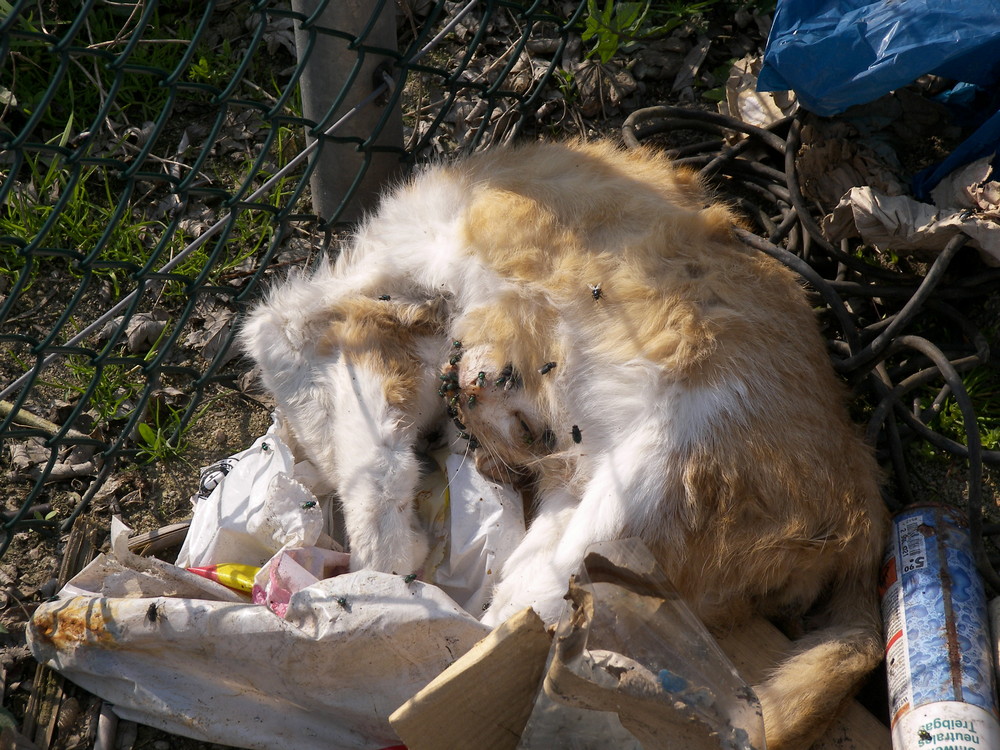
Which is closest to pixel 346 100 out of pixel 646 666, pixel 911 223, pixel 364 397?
pixel 364 397

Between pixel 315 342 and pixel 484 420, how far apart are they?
66 cm

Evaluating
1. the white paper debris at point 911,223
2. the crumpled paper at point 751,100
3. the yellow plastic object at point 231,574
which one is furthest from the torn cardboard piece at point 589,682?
the crumpled paper at point 751,100

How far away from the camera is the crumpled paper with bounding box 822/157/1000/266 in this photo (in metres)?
2.58

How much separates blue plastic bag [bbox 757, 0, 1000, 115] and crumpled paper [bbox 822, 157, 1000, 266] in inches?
13.1

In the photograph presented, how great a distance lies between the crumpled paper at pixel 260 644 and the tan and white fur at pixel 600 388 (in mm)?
221

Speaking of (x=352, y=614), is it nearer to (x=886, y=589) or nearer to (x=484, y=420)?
(x=484, y=420)

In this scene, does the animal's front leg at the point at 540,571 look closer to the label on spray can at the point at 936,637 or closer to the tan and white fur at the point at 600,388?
the tan and white fur at the point at 600,388

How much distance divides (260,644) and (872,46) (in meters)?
2.64

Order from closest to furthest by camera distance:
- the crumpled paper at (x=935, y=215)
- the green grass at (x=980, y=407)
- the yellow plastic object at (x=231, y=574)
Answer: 1. the yellow plastic object at (x=231, y=574)
2. the crumpled paper at (x=935, y=215)
3. the green grass at (x=980, y=407)

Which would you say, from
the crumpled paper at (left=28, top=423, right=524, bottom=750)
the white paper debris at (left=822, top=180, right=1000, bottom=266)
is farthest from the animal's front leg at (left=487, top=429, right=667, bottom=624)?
the white paper debris at (left=822, top=180, right=1000, bottom=266)

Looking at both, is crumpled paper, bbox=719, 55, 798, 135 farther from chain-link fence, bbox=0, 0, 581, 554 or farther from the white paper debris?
chain-link fence, bbox=0, 0, 581, 554

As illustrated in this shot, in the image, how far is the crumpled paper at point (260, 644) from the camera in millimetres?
2217

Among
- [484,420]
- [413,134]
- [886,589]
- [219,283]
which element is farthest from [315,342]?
[886,589]

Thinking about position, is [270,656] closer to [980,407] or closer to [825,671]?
[825,671]
